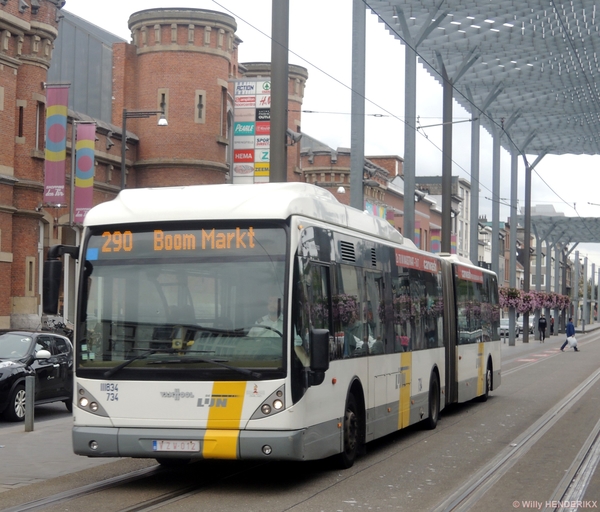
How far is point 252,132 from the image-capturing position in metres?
33.5

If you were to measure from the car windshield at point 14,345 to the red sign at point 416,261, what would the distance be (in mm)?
6938

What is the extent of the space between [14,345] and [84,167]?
15.5 meters

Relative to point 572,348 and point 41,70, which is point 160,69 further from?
point 572,348

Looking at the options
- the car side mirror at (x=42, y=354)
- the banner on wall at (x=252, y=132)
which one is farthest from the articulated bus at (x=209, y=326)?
the banner on wall at (x=252, y=132)

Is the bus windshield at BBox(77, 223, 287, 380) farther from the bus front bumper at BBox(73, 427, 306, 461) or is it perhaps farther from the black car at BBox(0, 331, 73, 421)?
the black car at BBox(0, 331, 73, 421)

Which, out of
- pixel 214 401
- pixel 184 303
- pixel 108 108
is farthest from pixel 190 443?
pixel 108 108

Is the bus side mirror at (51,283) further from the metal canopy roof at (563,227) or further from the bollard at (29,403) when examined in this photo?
the metal canopy roof at (563,227)

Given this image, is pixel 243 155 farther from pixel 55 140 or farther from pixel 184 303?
pixel 184 303

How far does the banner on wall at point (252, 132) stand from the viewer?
110 ft

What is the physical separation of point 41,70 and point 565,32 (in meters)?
20.4

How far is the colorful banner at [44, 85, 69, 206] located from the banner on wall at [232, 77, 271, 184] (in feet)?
17.7

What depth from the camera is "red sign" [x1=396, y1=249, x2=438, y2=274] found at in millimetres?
14793

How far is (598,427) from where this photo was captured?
16906mm

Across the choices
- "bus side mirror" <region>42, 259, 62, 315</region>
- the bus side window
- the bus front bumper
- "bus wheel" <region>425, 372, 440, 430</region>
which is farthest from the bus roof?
"bus wheel" <region>425, 372, 440, 430</region>
